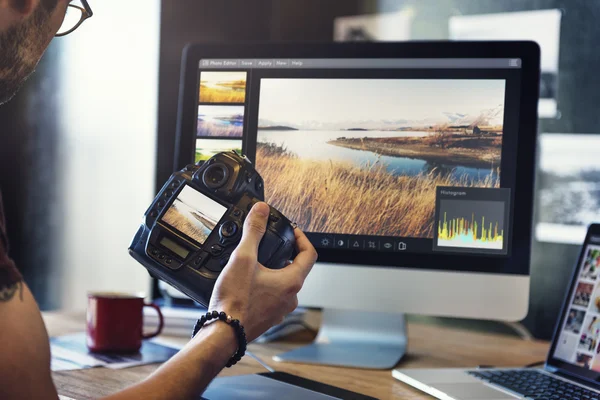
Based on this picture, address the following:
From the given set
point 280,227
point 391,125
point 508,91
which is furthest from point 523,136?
point 280,227

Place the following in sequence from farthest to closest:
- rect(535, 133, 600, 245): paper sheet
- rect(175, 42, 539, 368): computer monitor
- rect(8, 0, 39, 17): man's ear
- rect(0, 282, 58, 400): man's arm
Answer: rect(535, 133, 600, 245): paper sheet
rect(175, 42, 539, 368): computer monitor
rect(8, 0, 39, 17): man's ear
rect(0, 282, 58, 400): man's arm

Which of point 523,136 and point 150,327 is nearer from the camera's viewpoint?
point 523,136

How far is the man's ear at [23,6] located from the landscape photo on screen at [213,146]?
1.35 feet

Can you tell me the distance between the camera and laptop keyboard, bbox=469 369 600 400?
77 cm

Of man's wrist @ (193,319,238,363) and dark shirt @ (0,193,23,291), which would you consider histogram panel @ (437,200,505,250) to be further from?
dark shirt @ (0,193,23,291)

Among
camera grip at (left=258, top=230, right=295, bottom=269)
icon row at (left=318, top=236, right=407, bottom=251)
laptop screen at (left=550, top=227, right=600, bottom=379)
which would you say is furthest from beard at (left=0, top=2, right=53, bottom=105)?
laptop screen at (left=550, top=227, right=600, bottom=379)

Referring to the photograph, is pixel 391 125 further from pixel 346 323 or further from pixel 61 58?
pixel 61 58

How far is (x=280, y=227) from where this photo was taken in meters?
0.76

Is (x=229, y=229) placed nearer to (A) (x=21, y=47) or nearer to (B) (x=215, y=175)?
(B) (x=215, y=175)

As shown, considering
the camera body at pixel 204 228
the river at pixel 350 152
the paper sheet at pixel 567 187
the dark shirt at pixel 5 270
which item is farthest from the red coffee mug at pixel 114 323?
the paper sheet at pixel 567 187

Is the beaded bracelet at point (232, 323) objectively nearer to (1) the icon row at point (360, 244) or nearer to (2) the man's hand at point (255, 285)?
(2) the man's hand at point (255, 285)

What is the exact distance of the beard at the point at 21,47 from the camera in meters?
0.65

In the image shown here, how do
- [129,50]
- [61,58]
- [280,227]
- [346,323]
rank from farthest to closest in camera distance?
[129,50], [61,58], [346,323], [280,227]

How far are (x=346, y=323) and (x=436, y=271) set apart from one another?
0.68 feet
